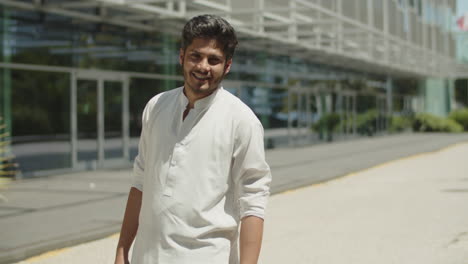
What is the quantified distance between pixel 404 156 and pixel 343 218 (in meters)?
12.4

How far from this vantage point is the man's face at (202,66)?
2207mm

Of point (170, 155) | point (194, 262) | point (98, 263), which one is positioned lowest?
point (98, 263)

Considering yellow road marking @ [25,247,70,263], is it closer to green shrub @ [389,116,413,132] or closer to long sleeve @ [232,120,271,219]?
long sleeve @ [232,120,271,219]

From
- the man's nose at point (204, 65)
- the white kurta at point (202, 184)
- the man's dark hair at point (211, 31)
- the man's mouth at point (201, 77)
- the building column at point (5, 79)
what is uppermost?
the building column at point (5, 79)

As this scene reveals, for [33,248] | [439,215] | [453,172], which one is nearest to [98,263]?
[33,248]

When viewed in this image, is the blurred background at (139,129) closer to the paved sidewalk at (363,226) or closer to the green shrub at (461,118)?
the paved sidewalk at (363,226)

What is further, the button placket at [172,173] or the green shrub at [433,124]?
the green shrub at [433,124]

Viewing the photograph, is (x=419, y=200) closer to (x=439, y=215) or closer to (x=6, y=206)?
(x=439, y=215)

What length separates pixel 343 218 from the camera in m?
8.62

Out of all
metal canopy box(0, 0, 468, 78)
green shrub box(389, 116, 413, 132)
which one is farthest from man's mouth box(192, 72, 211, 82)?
green shrub box(389, 116, 413, 132)

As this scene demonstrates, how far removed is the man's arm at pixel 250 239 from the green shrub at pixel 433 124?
41104mm

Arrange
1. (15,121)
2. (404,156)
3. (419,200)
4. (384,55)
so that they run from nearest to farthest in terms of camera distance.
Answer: (419,200)
(15,121)
(404,156)
(384,55)

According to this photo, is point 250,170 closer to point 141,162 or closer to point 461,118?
point 141,162

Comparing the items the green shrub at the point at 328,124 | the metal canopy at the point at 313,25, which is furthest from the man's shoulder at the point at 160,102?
the green shrub at the point at 328,124
